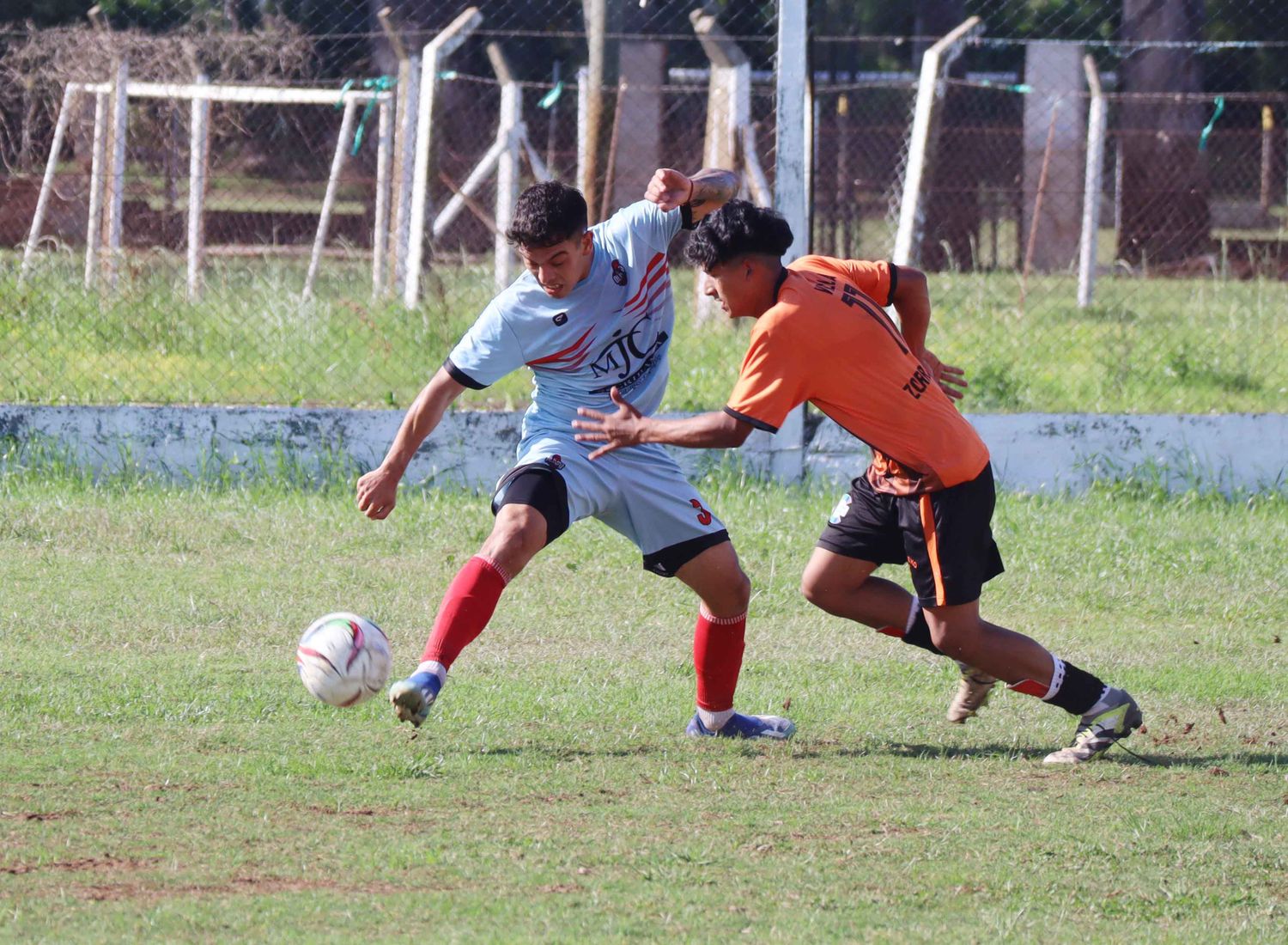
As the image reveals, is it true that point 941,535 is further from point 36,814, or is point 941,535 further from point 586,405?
point 36,814

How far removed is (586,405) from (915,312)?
1.11 m

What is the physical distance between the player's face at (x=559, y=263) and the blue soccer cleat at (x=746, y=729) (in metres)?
1.47

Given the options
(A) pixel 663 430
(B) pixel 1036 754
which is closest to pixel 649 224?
(A) pixel 663 430

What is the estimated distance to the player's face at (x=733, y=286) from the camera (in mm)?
4570

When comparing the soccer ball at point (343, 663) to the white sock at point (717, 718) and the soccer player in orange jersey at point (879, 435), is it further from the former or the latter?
the white sock at point (717, 718)

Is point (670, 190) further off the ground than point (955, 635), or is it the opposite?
point (670, 190)

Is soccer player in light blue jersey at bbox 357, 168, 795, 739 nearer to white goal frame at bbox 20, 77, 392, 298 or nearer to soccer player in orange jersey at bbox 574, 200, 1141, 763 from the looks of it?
→ soccer player in orange jersey at bbox 574, 200, 1141, 763

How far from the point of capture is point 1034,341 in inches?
429

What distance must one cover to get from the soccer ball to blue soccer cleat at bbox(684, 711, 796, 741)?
107cm

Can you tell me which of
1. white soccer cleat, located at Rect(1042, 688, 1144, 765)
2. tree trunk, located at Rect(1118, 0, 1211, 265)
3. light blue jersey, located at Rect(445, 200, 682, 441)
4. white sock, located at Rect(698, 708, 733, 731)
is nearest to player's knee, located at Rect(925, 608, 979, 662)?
white soccer cleat, located at Rect(1042, 688, 1144, 765)

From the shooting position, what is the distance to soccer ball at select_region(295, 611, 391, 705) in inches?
185

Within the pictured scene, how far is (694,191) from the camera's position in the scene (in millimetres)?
5297

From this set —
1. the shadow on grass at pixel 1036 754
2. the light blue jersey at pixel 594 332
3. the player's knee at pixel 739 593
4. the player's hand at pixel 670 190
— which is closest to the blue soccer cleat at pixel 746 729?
the shadow on grass at pixel 1036 754

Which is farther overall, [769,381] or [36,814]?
[769,381]
